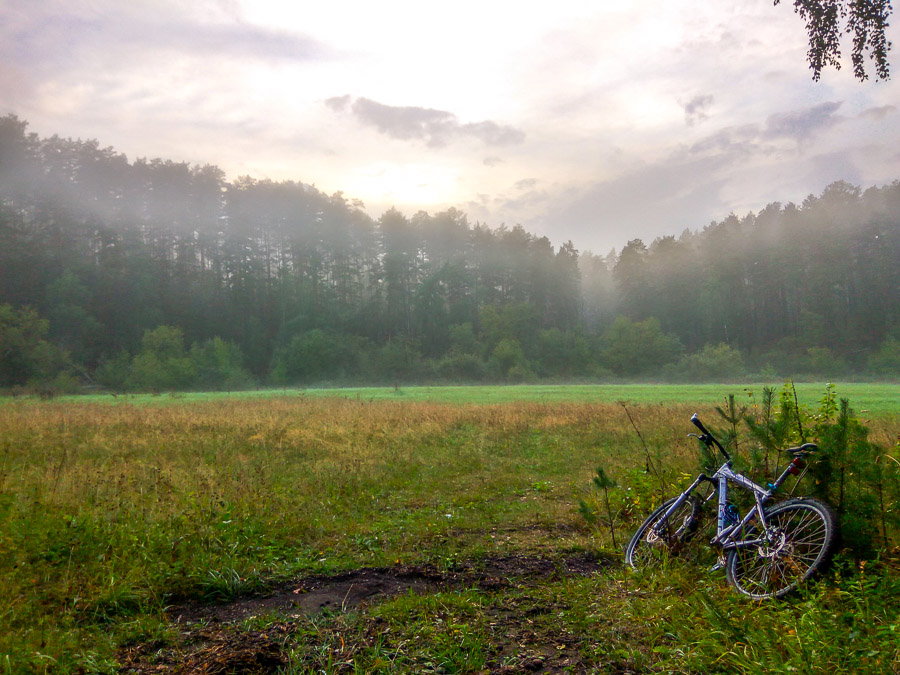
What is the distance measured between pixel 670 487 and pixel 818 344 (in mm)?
67960

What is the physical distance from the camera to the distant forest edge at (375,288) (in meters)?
54.1

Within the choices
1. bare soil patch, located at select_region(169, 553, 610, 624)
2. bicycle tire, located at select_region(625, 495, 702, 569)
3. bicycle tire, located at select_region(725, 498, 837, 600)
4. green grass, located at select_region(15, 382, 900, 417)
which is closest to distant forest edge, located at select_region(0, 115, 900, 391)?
green grass, located at select_region(15, 382, 900, 417)

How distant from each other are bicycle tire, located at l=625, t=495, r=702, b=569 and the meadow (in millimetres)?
291

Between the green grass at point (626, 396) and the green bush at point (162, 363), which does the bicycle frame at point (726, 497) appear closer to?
the green grass at point (626, 396)

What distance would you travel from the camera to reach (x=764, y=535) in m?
4.34

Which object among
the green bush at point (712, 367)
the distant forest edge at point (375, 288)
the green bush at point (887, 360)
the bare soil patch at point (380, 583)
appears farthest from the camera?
the green bush at point (712, 367)

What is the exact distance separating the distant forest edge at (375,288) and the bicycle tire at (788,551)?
54056 mm

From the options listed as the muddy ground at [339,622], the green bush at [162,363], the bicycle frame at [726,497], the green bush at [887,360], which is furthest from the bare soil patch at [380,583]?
the green bush at [887,360]

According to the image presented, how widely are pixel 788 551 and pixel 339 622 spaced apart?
Result: 12.3ft

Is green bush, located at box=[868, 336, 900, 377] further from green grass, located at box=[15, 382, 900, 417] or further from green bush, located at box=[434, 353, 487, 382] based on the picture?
green bush, located at box=[434, 353, 487, 382]

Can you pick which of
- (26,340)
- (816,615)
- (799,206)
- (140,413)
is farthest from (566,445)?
(799,206)

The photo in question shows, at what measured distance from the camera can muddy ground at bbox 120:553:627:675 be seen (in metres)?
3.91

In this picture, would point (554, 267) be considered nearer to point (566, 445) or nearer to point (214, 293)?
point (214, 293)

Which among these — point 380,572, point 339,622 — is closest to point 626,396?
point 380,572
